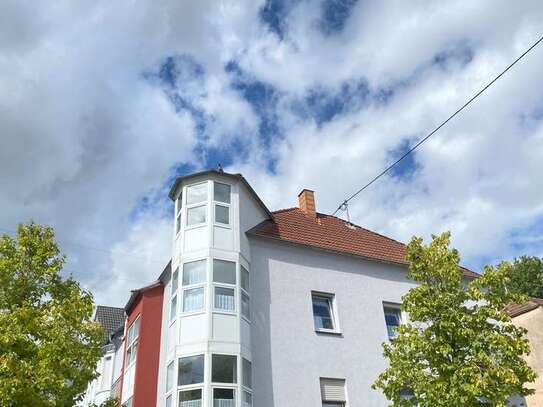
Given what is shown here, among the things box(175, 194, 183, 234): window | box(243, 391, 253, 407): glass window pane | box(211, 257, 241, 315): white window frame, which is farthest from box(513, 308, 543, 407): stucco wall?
box(175, 194, 183, 234): window

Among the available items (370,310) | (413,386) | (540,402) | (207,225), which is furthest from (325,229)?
(540,402)

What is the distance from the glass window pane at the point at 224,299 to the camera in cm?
1653

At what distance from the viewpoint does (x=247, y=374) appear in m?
16.0

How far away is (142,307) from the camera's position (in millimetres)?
20016

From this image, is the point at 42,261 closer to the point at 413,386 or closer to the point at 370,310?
the point at 413,386

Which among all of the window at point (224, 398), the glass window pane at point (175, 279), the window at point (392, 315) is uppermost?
the glass window pane at point (175, 279)

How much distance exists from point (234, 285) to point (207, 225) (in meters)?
2.38

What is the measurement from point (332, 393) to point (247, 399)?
3.23 meters

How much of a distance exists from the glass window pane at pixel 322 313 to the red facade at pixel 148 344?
581 centimetres

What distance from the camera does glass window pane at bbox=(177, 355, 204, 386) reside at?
1537cm

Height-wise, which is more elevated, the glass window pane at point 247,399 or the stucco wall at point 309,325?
the stucco wall at point 309,325

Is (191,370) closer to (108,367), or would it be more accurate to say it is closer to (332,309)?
(332,309)

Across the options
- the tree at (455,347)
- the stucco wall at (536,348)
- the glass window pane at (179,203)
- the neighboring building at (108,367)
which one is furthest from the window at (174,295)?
the stucco wall at (536,348)

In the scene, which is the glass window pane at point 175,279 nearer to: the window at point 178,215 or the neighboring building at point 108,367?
the window at point 178,215
